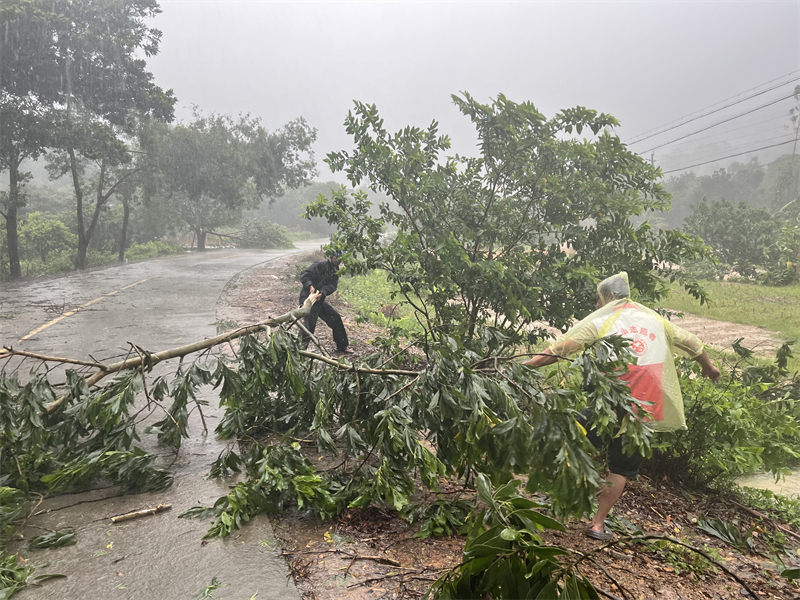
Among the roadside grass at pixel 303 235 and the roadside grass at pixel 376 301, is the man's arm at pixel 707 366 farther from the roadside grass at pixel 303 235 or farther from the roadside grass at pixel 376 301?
the roadside grass at pixel 303 235

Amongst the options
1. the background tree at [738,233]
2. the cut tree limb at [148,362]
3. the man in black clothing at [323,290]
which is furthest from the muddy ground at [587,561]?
the background tree at [738,233]

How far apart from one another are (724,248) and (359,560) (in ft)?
80.6

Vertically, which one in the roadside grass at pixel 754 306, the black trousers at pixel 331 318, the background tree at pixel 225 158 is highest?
the background tree at pixel 225 158

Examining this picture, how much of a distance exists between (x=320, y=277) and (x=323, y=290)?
198mm

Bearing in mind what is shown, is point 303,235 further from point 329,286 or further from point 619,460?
point 619,460

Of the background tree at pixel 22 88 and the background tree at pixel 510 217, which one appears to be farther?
the background tree at pixel 22 88

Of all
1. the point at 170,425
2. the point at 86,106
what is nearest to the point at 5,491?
the point at 170,425

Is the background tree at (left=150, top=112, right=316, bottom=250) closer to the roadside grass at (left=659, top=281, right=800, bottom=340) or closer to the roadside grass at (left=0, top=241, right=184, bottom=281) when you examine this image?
the roadside grass at (left=0, top=241, right=184, bottom=281)

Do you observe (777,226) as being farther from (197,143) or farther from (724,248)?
(197,143)


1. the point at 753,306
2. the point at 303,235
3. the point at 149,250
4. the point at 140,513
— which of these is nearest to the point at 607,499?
the point at 140,513

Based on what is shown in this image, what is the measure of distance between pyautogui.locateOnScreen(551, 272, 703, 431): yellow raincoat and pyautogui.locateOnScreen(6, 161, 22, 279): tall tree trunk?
688 inches

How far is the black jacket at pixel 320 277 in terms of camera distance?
274 inches

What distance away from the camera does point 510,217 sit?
18.4 ft

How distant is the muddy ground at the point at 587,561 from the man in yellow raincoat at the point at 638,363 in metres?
0.38
